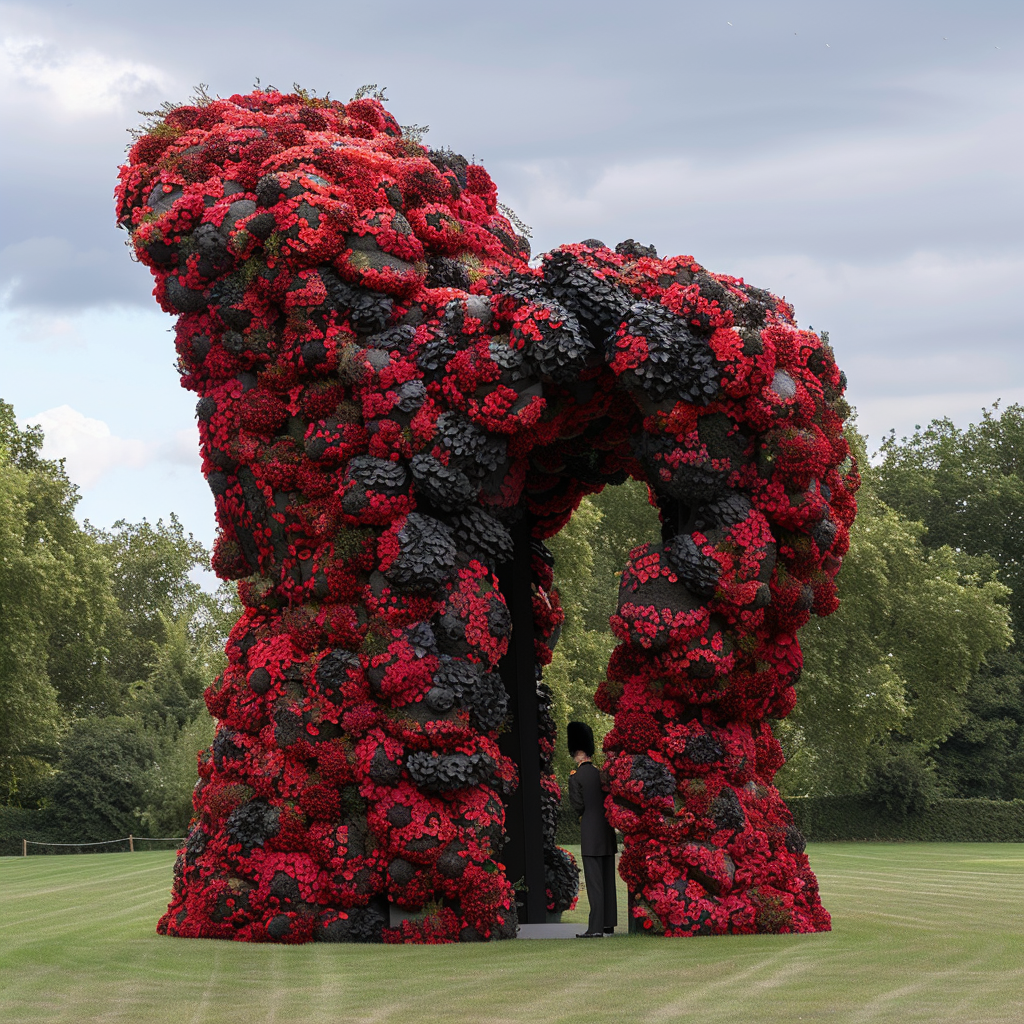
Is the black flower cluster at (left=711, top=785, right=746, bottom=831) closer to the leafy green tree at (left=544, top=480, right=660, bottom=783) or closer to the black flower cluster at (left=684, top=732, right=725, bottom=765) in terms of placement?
the black flower cluster at (left=684, top=732, right=725, bottom=765)

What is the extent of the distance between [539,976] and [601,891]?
12.1 feet

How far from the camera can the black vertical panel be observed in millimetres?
14961

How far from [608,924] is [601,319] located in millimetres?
6329

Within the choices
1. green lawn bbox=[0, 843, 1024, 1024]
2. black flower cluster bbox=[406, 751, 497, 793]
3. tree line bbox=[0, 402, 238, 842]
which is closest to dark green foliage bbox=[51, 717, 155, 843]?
tree line bbox=[0, 402, 238, 842]

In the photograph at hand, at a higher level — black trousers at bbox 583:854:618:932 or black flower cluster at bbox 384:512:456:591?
black flower cluster at bbox 384:512:456:591

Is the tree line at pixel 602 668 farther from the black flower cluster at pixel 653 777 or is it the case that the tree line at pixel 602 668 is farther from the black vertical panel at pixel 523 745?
the black flower cluster at pixel 653 777

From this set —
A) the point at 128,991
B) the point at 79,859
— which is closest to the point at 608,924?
the point at 128,991

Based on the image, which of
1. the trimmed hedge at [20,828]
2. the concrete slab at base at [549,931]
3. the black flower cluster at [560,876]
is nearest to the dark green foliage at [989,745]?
the trimmed hedge at [20,828]

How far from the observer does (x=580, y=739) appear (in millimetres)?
14695

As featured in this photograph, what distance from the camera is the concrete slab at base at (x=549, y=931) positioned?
46.0 feet

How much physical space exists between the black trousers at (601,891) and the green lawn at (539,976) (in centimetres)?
75

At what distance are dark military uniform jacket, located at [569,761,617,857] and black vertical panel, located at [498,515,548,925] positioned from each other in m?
1.03

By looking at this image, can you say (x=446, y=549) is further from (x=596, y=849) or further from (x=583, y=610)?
(x=583, y=610)

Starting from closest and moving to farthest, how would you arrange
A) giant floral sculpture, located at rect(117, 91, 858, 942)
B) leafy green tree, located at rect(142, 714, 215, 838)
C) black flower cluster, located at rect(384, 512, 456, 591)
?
giant floral sculpture, located at rect(117, 91, 858, 942), black flower cluster, located at rect(384, 512, 456, 591), leafy green tree, located at rect(142, 714, 215, 838)
